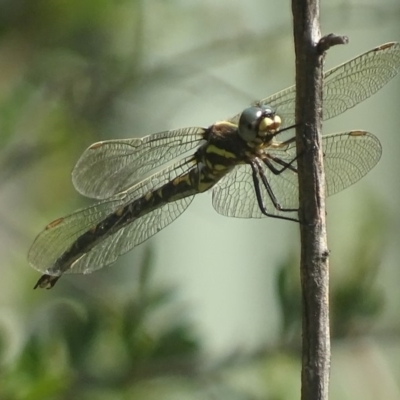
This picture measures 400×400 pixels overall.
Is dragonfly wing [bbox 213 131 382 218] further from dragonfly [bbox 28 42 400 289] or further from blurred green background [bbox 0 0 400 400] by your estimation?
blurred green background [bbox 0 0 400 400]

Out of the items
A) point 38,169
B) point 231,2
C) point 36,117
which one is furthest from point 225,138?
point 231,2

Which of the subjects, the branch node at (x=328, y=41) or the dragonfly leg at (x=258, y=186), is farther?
the dragonfly leg at (x=258, y=186)

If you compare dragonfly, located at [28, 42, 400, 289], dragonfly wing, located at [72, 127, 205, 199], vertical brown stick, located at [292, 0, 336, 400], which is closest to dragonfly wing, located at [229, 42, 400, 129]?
dragonfly, located at [28, 42, 400, 289]

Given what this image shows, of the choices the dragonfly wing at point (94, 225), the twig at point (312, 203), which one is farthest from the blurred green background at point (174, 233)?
the twig at point (312, 203)

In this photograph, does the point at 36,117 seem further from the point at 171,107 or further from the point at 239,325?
the point at 239,325

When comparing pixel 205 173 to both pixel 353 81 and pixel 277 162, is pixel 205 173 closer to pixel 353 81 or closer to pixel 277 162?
pixel 277 162

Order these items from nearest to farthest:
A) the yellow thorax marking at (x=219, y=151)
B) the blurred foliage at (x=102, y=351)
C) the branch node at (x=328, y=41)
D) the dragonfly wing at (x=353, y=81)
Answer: the branch node at (x=328, y=41), the dragonfly wing at (x=353, y=81), the yellow thorax marking at (x=219, y=151), the blurred foliage at (x=102, y=351)

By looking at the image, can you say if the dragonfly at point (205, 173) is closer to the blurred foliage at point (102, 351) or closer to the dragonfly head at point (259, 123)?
the dragonfly head at point (259, 123)

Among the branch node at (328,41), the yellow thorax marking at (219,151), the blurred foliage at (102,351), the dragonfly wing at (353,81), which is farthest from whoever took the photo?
the blurred foliage at (102,351)
